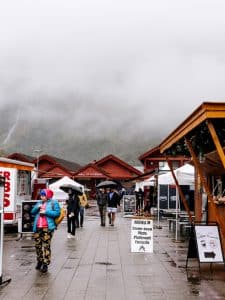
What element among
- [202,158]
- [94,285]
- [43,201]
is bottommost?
[94,285]

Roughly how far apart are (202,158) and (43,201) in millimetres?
5836

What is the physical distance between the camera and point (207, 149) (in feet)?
50.4

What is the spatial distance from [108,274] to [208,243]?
2.20m

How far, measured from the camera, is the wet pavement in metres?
9.06

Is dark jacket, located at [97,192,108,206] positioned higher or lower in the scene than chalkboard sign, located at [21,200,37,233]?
higher

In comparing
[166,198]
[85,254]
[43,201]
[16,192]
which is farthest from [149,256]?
[166,198]

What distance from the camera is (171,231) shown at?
2184 centimetres

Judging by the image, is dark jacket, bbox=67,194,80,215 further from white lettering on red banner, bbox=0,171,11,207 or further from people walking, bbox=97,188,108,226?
people walking, bbox=97,188,108,226

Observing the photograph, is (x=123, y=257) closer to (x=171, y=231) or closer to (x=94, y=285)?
(x=94, y=285)

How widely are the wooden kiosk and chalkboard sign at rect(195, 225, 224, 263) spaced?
0.54 feet

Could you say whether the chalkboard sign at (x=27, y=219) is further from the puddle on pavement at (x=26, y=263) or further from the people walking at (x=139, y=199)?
the people walking at (x=139, y=199)

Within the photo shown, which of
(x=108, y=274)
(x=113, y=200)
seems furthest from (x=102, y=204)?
(x=108, y=274)

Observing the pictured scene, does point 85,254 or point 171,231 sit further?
point 171,231

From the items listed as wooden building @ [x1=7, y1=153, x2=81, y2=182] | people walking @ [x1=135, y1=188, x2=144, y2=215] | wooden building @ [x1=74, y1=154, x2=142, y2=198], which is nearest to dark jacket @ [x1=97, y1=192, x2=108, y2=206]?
Result: people walking @ [x1=135, y1=188, x2=144, y2=215]
